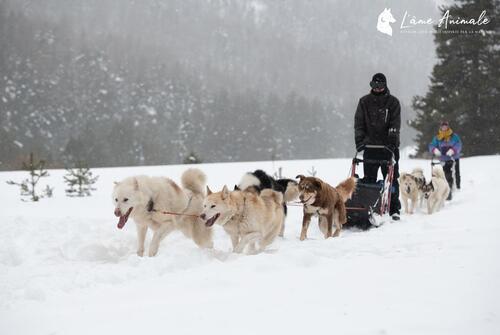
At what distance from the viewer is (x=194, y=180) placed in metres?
6.29

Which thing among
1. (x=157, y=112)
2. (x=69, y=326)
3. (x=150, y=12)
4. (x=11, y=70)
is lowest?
(x=69, y=326)

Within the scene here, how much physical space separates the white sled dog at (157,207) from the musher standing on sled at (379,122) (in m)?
3.06

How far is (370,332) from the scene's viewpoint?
7.18 ft

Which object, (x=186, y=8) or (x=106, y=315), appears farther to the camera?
(x=186, y=8)

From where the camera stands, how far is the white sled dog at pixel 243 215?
5.23 m

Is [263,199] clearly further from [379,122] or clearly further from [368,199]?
[379,122]

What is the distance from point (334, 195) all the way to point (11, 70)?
205 feet

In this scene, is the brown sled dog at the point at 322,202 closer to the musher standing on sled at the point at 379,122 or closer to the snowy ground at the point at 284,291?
the musher standing on sled at the point at 379,122

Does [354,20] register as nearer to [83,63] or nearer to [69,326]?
[83,63]

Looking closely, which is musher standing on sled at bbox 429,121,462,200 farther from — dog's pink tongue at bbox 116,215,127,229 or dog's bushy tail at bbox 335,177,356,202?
dog's pink tongue at bbox 116,215,127,229

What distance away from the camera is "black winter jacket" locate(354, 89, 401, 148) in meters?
7.06

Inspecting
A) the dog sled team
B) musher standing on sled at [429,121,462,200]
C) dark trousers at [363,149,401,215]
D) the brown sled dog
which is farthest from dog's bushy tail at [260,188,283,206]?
musher standing on sled at [429,121,462,200]

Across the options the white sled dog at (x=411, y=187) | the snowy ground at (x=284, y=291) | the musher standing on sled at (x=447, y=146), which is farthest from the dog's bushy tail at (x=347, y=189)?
the musher standing on sled at (x=447, y=146)

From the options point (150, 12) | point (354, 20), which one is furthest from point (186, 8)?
point (354, 20)
